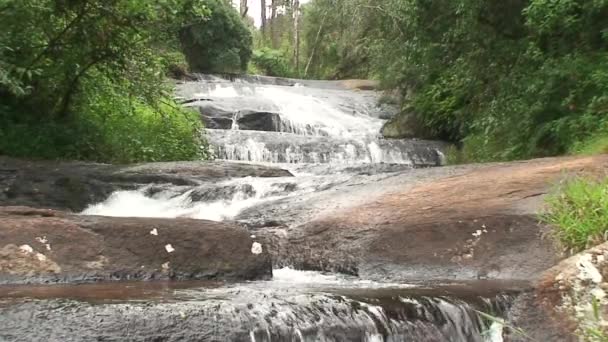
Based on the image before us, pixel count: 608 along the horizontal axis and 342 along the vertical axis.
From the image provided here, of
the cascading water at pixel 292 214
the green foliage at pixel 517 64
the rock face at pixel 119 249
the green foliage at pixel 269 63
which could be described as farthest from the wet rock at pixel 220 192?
the green foliage at pixel 269 63

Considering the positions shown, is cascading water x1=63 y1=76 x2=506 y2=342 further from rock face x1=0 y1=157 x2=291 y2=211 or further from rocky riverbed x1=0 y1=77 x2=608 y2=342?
rock face x1=0 y1=157 x2=291 y2=211

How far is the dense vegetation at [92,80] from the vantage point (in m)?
10.6

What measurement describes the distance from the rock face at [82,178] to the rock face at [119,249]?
13.0 ft

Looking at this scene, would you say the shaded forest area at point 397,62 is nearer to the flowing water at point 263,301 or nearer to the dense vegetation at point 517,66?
the dense vegetation at point 517,66

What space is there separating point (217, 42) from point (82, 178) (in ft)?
63.1

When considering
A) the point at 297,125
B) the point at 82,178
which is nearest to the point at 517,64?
the point at 82,178

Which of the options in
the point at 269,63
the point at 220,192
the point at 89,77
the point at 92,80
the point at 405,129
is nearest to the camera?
the point at 220,192

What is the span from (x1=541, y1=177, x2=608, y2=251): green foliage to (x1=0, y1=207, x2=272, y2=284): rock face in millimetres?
2469

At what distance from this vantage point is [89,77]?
12422 mm

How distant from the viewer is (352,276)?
650 cm

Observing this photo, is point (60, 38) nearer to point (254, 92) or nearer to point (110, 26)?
point (110, 26)


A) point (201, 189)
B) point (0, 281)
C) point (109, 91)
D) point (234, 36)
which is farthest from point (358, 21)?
point (0, 281)

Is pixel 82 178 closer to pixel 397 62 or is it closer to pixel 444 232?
pixel 444 232

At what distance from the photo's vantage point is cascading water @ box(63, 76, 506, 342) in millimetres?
4246
